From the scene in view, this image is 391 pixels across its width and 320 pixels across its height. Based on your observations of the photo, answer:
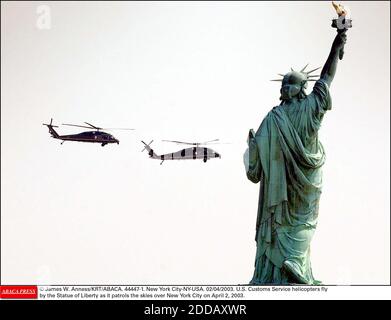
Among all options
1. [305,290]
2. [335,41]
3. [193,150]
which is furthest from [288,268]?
[193,150]

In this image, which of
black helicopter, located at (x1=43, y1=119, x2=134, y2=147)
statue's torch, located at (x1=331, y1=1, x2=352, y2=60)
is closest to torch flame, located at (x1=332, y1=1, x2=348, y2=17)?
statue's torch, located at (x1=331, y1=1, x2=352, y2=60)

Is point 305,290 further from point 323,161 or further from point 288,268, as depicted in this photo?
point 323,161

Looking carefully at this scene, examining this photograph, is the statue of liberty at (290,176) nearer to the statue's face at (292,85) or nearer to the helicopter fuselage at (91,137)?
the statue's face at (292,85)

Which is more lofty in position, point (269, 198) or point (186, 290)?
point (269, 198)

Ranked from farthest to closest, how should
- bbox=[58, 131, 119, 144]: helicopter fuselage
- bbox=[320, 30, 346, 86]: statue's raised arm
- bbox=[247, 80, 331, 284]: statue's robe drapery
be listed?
bbox=[58, 131, 119, 144]: helicopter fuselage → bbox=[320, 30, 346, 86]: statue's raised arm → bbox=[247, 80, 331, 284]: statue's robe drapery

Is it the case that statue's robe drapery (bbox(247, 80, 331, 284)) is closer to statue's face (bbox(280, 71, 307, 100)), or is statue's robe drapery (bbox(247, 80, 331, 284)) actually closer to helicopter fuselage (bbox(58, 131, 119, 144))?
statue's face (bbox(280, 71, 307, 100))

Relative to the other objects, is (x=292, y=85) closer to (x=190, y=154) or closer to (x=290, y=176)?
(x=290, y=176)

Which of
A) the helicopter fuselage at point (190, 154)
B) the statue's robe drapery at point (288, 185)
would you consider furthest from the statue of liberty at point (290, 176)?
the helicopter fuselage at point (190, 154)
